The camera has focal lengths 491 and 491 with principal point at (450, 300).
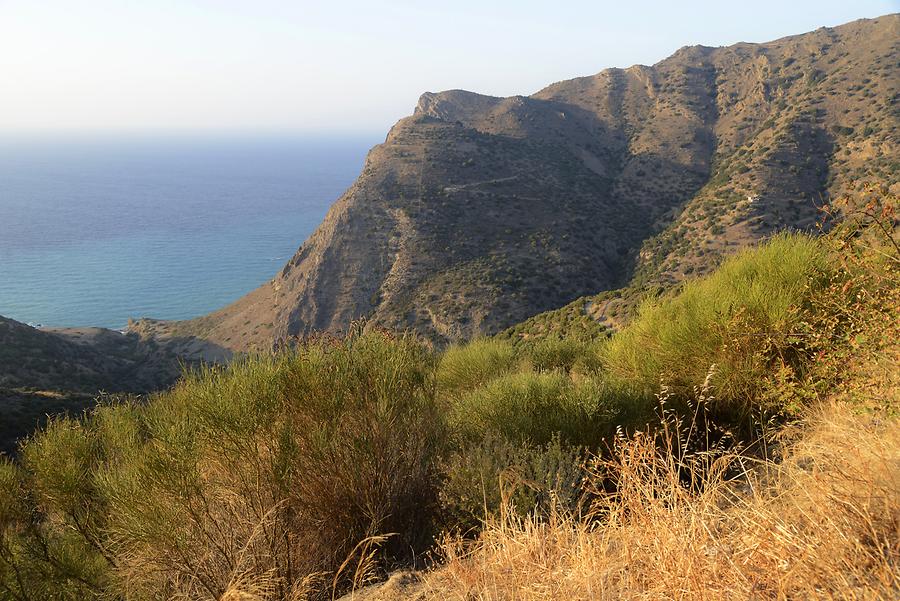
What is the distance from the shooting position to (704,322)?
311 inches

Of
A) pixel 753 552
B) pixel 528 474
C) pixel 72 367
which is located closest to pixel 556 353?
pixel 528 474

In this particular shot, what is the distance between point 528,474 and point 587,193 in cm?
5482

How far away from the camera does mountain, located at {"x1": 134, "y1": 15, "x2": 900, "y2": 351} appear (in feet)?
134

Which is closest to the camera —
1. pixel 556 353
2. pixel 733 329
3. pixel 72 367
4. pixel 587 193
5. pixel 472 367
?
pixel 733 329

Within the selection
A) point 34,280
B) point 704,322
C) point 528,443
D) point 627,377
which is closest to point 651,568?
point 528,443

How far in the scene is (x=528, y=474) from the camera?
5348 mm

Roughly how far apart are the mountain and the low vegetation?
29.9 metres

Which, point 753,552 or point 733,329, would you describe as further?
point 733,329

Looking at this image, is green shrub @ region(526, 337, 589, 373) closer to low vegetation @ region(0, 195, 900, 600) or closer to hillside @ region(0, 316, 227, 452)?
low vegetation @ region(0, 195, 900, 600)

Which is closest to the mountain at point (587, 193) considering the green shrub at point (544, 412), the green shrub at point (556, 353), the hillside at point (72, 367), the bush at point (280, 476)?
the hillside at point (72, 367)

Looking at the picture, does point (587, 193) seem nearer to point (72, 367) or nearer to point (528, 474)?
point (72, 367)

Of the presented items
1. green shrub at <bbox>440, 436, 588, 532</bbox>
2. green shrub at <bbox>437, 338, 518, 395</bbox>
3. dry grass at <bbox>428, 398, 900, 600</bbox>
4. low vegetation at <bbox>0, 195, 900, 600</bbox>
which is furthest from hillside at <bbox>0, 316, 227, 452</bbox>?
dry grass at <bbox>428, 398, 900, 600</bbox>

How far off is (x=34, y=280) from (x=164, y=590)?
189 meters

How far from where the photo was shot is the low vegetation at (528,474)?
2.87 metres
